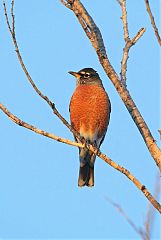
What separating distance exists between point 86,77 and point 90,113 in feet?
3.59

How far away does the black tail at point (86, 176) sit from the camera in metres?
Result: 8.08

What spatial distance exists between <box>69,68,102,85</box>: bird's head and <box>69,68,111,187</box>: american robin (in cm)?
13

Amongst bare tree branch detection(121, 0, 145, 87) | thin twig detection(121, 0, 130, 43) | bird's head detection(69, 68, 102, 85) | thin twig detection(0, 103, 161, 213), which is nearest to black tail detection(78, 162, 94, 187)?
bird's head detection(69, 68, 102, 85)

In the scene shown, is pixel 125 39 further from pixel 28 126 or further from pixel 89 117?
pixel 89 117

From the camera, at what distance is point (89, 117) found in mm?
7805

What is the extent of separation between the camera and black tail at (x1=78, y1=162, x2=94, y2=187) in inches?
318

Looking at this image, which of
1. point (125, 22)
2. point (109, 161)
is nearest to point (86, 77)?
point (125, 22)

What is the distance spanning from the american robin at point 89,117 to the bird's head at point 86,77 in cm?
13

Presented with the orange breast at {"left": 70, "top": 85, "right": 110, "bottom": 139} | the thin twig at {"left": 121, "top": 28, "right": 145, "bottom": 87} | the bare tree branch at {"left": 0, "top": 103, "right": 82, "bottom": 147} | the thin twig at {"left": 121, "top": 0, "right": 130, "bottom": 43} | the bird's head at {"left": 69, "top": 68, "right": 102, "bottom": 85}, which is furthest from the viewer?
the bird's head at {"left": 69, "top": 68, "right": 102, "bottom": 85}

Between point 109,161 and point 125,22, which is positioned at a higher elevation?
point 125,22

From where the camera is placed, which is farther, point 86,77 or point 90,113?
point 86,77

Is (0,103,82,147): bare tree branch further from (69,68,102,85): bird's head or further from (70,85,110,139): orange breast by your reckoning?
(69,68,102,85): bird's head

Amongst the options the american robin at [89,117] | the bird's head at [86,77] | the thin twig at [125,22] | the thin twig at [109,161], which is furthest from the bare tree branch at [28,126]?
the bird's head at [86,77]

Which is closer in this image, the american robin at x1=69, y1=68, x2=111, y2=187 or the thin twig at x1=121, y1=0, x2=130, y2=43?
the thin twig at x1=121, y1=0, x2=130, y2=43
